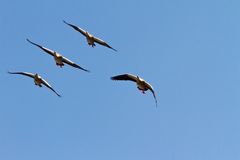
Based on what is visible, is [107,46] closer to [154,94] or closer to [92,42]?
[92,42]

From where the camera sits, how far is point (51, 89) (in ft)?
341

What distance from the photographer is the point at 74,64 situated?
100m

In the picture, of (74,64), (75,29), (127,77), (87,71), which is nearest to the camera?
(87,71)

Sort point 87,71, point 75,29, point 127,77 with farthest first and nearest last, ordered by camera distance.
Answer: point 75,29 < point 127,77 < point 87,71

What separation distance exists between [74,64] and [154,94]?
15.0 metres

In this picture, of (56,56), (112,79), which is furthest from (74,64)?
(112,79)

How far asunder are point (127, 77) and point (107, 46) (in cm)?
1393

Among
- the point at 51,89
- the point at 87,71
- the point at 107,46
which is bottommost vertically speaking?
the point at 87,71

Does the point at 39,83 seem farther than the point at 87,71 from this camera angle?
Yes

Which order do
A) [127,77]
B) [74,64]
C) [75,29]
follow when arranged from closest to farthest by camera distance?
[127,77] → [74,64] → [75,29]

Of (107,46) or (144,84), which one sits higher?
(107,46)

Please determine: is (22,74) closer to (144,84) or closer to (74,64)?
(74,64)

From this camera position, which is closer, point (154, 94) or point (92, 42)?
point (154, 94)

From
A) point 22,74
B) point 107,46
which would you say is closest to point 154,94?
point 107,46
